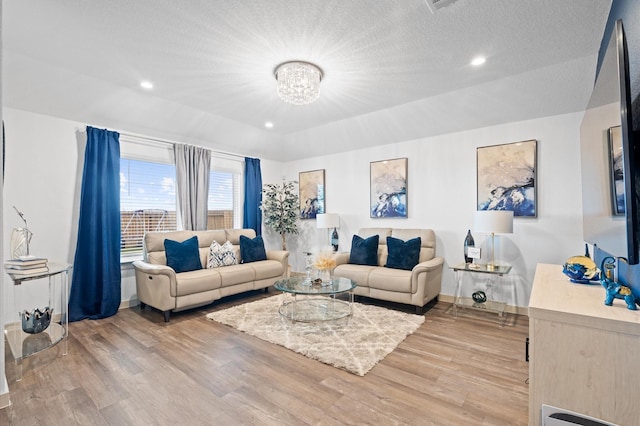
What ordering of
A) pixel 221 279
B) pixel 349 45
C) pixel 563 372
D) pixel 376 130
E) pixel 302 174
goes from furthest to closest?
pixel 302 174, pixel 376 130, pixel 221 279, pixel 349 45, pixel 563 372

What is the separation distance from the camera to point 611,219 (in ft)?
4.27

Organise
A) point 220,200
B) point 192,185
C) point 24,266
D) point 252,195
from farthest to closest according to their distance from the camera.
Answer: point 252,195, point 220,200, point 192,185, point 24,266

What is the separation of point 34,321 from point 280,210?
3.76 m

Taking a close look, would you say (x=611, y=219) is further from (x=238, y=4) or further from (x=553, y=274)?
(x=238, y=4)

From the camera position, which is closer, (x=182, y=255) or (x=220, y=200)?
(x=182, y=255)

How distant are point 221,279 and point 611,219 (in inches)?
153

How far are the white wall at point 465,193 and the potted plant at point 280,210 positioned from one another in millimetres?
538

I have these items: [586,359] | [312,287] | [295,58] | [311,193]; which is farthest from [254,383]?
[311,193]

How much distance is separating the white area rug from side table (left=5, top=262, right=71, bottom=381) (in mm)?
1446

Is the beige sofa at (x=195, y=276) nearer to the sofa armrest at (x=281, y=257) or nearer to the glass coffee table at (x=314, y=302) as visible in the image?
the sofa armrest at (x=281, y=257)

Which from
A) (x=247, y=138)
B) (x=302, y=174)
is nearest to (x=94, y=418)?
(x=247, y=138)

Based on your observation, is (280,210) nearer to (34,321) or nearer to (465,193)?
(465,193)

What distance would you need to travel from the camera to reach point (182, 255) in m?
4.03

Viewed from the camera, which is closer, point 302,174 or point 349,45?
point 349,45
